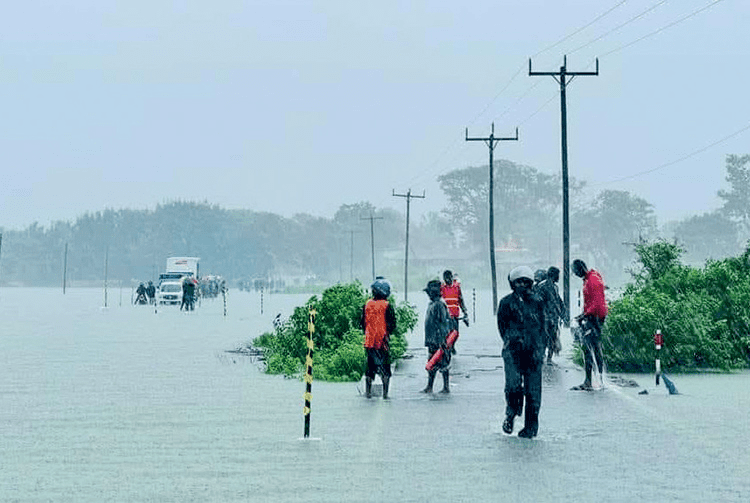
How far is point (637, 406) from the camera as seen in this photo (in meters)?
18.9

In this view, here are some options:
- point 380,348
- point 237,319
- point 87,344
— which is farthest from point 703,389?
point 237,319

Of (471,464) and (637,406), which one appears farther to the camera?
(637,406)

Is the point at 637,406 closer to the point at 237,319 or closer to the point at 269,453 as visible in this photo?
the point at 269,453

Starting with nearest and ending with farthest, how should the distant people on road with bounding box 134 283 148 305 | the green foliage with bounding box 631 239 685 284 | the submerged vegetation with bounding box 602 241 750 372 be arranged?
the submerged vegetation with bounding box 602 241 750 372 < the green foliage with bounding box 631 239 685 284 < the distant people on road with bounding box 134 283 148 305

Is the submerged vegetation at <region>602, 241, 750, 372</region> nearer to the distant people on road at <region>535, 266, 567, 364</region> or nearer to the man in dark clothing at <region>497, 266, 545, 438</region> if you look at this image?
the distant people on road at <region>535, 266, 567, 364</region>

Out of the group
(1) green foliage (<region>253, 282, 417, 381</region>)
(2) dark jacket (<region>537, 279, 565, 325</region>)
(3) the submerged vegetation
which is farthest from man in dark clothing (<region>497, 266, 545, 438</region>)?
(3) the submerged vegetation

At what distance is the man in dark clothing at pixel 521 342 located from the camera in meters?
15.2

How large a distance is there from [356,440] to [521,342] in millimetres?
2098

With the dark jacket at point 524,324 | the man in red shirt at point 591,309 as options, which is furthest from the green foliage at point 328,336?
the dark jacket at point 524,324

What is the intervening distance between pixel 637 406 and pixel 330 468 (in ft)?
24.7

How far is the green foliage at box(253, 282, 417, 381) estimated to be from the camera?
82.5 ft

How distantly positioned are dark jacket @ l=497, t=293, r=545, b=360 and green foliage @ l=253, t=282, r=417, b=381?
960 cm

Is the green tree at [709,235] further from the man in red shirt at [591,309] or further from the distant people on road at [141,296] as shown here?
the man in red shirt at [591,309]

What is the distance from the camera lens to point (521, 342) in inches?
600
